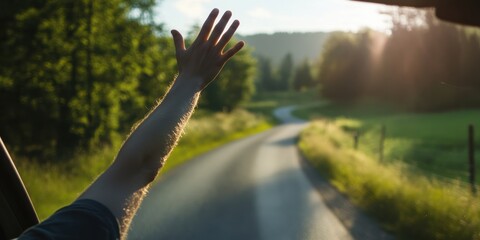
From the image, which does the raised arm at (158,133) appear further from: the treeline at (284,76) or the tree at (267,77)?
the tree at (267,77)

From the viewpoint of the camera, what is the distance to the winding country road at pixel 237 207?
7.67 m

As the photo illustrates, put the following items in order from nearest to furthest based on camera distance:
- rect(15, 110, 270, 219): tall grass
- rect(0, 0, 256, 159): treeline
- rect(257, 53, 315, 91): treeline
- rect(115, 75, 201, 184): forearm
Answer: rect(115, 75, 201, 184): forearm
rect(15, 110, 270, 219): tall grass
rect(0, 0, 256, 159): treeline
rect(257, 53, 315, 91): treeline

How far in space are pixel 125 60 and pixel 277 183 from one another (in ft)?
34.1

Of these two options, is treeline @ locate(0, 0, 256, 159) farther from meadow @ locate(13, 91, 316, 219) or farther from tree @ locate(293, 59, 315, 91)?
tree @ locate(293, 59, 315, 91)

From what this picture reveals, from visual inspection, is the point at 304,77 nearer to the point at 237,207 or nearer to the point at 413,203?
the point at 237,207

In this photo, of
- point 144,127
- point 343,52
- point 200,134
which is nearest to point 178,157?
point 200,134

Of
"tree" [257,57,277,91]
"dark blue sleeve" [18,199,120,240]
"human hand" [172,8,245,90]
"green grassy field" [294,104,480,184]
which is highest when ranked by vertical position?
"human hand" [172,8,245,90]

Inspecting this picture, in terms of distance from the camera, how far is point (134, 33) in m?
21.6

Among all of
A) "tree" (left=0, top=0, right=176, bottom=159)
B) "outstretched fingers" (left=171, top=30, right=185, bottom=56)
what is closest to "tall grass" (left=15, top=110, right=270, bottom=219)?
"tree" (left=0, top=0, right=176, bottom=159)

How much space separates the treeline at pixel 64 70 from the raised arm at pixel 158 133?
15.6 metres

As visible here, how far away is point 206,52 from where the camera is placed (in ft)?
4.03

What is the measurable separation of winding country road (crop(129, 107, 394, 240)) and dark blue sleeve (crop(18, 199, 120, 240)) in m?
6.25

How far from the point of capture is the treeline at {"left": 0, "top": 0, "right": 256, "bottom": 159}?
17453mm

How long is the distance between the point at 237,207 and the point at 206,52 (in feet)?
29.6
